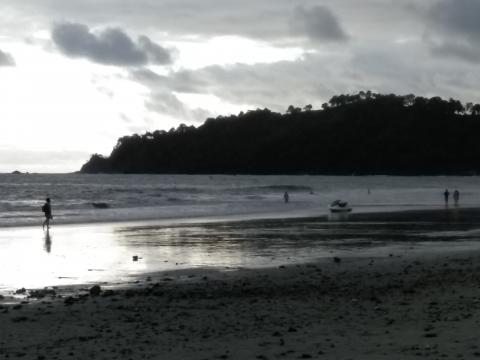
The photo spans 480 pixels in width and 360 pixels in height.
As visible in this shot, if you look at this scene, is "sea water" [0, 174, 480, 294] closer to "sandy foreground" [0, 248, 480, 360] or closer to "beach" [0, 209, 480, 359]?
"beach" [0, 209, 480, 359]

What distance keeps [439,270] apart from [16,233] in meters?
21.5

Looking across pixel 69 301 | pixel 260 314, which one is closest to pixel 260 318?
pixel 260 314

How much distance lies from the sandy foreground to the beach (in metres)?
0.02

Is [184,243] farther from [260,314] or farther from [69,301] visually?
[260,314]

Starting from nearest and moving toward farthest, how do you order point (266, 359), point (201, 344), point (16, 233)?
point (266, 359) < point (201, 344) < point (16, 233)

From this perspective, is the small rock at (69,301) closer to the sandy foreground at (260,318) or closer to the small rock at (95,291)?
the sandy foreground at (260,318)

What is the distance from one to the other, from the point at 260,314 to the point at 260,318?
336 millimetres

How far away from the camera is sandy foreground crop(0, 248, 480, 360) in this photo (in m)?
9.81

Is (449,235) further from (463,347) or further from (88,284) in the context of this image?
(463,347)

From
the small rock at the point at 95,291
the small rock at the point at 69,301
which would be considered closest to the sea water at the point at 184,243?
the small rock at the point at 95,291

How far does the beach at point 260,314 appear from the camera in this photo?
32.4ft

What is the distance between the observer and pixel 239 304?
13.4 meters

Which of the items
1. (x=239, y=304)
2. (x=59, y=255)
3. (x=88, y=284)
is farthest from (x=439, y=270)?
(x=59, y=255)

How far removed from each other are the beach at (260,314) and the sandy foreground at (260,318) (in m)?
0.02
